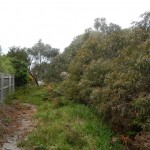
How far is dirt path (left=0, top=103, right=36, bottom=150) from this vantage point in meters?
8.97

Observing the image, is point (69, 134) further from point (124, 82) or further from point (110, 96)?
point (124, 82)

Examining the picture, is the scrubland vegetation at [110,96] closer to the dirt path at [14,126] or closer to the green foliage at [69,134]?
the green foliage at [69,134]

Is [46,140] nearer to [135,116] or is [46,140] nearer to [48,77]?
[135,116]

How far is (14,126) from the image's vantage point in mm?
11133

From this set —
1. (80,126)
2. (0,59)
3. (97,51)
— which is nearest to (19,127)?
(80,126)

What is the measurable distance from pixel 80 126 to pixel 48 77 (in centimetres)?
2073

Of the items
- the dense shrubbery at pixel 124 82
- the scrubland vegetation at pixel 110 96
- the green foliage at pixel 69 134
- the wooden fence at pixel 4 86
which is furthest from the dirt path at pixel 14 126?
the dense shrubbery at pixel 124 82

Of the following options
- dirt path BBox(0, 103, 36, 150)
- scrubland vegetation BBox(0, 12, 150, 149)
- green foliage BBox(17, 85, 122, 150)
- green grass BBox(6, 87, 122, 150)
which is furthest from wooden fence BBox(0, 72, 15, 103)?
green foliage BBox(17, 85, 122, 150)

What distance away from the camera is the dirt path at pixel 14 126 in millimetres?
8972

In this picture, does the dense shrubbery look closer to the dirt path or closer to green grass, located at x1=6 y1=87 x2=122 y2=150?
green grass, located at x1=6 y1=87 x2=122 y2=150

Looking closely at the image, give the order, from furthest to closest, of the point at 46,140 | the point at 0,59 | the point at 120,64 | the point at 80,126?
the point at 0,59 → the point at 120,64 → the point at 80,126 → the point at 46,140

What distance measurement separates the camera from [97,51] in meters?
16.6

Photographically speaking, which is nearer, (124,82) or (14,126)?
(124,82)

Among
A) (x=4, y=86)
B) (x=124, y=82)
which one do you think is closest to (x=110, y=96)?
(x=124, y=82)
